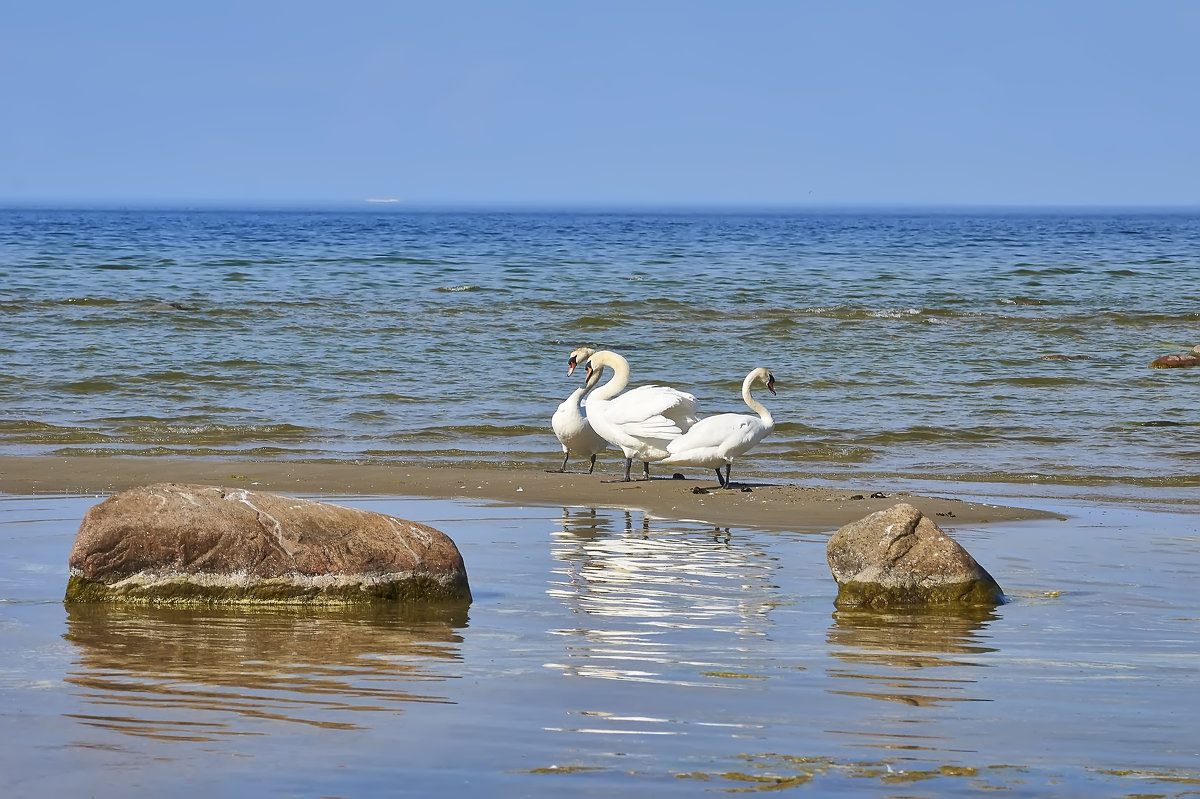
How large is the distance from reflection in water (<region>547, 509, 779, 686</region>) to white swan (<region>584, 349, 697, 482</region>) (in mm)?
1400

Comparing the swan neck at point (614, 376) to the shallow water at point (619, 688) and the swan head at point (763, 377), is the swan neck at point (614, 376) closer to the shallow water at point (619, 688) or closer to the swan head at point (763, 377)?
the swan head at point (763, 377)

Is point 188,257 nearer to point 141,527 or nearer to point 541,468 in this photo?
point 541,468

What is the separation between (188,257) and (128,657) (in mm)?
44739

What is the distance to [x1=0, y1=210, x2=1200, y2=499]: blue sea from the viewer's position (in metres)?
13.6

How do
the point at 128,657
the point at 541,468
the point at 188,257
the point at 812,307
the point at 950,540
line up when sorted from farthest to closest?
the point at 188,257, the point at 812,307, the point at 541,468, the point at 950,540, the point at 128,657

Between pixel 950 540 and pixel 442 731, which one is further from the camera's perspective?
pixel 950 540

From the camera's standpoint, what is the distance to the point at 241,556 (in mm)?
6703

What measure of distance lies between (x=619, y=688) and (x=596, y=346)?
18881mm

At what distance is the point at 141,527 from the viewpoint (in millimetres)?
6734

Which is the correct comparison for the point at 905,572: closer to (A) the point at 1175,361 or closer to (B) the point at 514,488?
(B) the point at 514,488

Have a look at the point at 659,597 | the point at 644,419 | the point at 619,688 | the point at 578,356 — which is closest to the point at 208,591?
the point at 659,597

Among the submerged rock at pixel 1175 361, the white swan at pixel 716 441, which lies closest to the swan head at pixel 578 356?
the white swan at pixel 716 441

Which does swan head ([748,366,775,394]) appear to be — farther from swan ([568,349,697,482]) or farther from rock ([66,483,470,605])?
rock ([66,483,470,605])

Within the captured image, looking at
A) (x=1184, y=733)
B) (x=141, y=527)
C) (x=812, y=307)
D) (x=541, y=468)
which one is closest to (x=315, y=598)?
(x=141, y=527)
